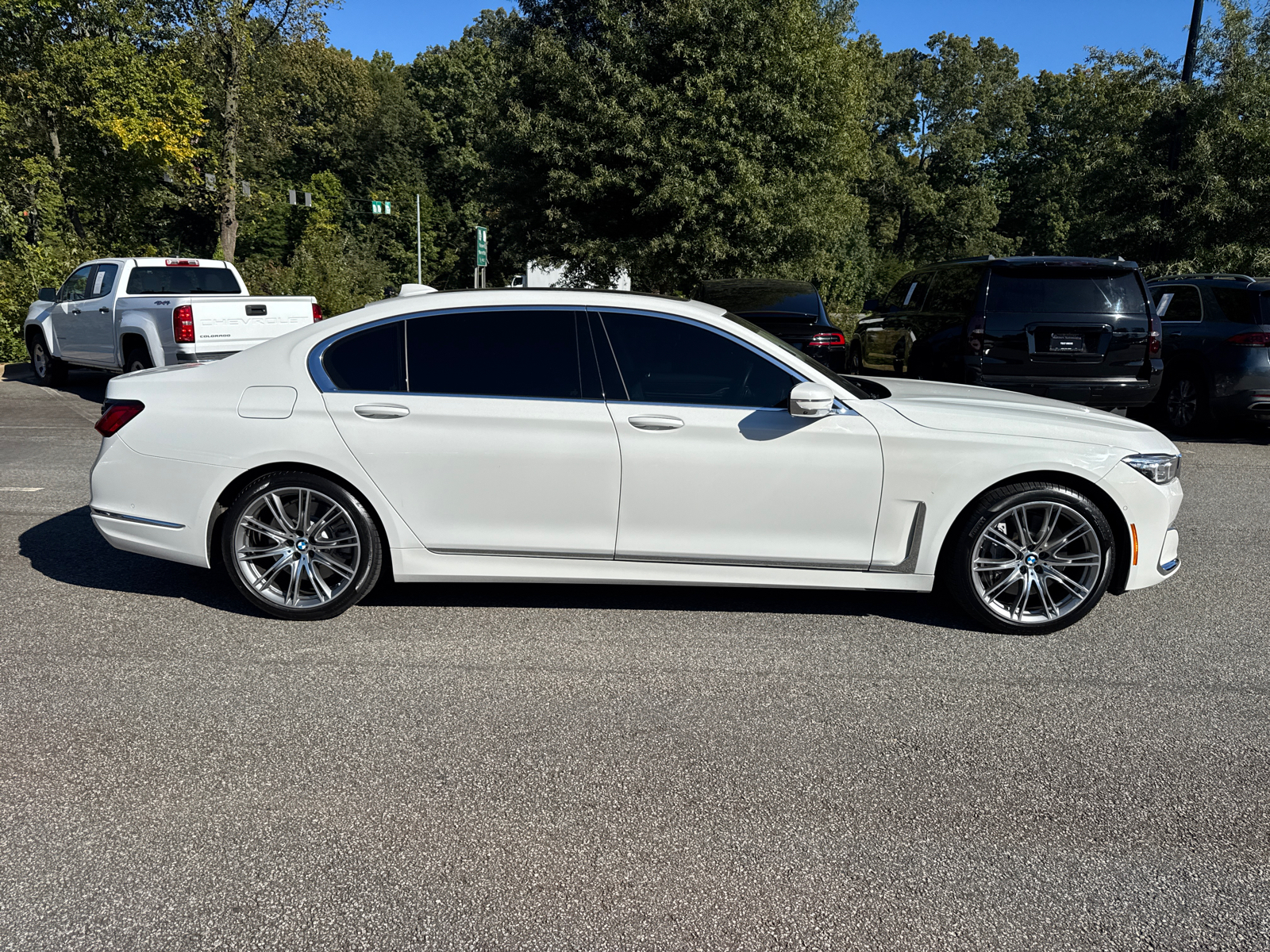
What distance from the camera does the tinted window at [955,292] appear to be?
32.2 ft

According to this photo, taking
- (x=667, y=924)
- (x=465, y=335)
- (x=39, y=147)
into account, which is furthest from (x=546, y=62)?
(x=667, y=924)

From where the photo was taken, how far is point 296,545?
4828 mm

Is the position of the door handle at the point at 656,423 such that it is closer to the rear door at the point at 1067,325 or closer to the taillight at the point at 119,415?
the taillight at the point at 119,415

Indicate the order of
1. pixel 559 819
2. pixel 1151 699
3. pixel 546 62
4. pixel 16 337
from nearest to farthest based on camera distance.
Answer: pixel 559 819 → pixel 1151 699 → pixel 16 337 → pixel 546 62

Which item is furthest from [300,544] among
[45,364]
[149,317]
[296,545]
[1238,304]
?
[45,364]

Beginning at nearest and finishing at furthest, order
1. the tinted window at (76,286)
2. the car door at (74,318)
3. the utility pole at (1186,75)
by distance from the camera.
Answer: the car door at (74,318) → the tinted window at (76,286) → the utility pole at (1186,75)

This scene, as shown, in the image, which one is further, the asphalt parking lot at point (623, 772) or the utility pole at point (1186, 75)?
the utility pole at point (1186, 75)

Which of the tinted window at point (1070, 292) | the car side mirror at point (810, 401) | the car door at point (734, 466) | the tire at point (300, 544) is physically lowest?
the tire at point (300, 544)

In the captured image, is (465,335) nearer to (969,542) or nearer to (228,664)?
(228,664)

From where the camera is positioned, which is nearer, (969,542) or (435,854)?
(435,854)

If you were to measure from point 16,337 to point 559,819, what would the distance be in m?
18.8

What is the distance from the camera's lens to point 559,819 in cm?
313

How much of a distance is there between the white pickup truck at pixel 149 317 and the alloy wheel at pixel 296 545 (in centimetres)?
779

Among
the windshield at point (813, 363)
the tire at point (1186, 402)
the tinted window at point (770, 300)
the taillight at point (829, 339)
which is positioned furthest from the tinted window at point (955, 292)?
the windshield at point (813, 363)
